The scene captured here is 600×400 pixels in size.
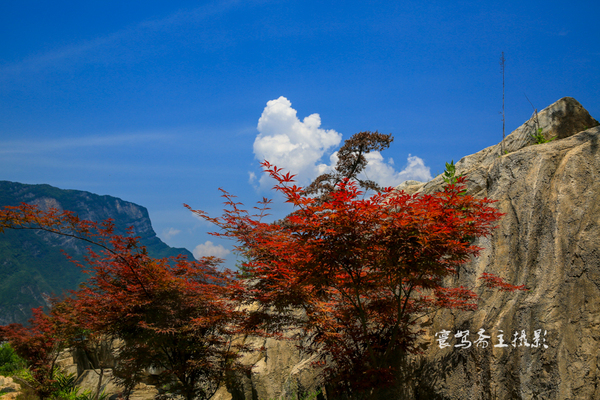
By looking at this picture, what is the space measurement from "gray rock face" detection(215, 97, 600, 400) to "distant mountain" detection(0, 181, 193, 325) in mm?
31640

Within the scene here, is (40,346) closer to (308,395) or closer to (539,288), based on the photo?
(308,395)

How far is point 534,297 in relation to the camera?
6.72m

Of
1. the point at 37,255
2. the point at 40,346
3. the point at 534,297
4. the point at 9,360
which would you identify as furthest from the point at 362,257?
the point at 37,255

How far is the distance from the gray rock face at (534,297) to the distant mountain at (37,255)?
3164cm

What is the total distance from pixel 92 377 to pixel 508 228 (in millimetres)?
16370

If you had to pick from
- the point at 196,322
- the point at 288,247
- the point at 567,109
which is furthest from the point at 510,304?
the point at 567,109

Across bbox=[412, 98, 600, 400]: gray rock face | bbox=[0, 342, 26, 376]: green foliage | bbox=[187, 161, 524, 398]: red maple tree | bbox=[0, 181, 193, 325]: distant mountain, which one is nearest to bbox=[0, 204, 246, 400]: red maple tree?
bbox=[187, 161, 524, 398]: red maple tree

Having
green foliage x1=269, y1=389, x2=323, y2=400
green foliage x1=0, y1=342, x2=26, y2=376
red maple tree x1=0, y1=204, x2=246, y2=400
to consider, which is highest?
red maple tree x1=0, y1=204, x2=246, y2=400

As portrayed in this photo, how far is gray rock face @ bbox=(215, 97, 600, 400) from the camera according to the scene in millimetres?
5957

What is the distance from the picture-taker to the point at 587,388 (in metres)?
5.70

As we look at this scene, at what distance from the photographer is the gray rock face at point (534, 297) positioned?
5957 mm

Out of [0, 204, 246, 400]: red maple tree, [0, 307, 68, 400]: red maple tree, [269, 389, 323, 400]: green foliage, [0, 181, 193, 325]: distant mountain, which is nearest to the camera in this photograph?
[0, 204, 246, 400]: red maple tree

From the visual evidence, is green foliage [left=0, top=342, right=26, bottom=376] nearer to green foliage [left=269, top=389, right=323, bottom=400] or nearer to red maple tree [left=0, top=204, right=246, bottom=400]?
red maple tree [left=0, top=204, right=246, bottom=400]

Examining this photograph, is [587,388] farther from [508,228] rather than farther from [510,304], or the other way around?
[508,228]
